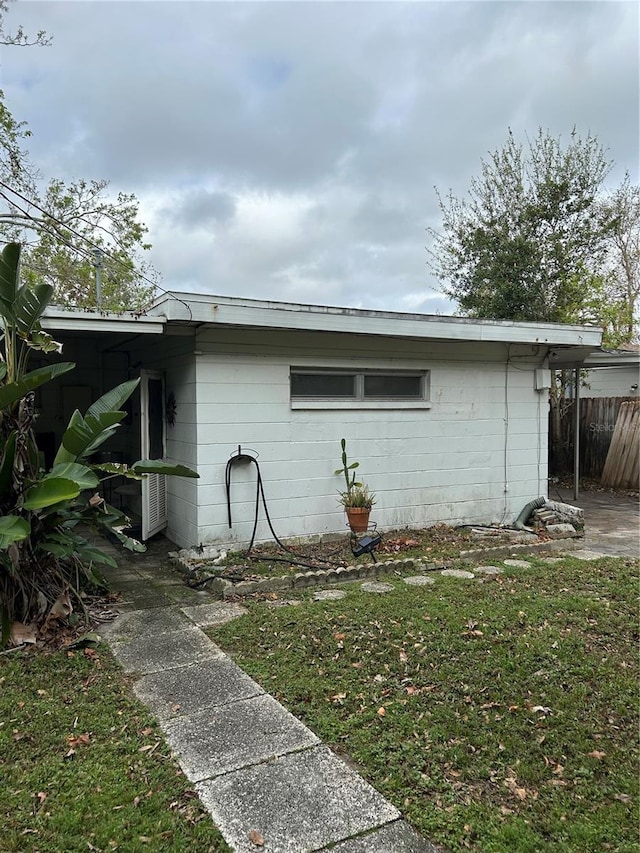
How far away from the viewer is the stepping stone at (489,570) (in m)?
5.52

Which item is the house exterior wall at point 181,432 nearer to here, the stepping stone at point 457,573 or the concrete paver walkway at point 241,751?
the concrete paver walkway at point 241,751

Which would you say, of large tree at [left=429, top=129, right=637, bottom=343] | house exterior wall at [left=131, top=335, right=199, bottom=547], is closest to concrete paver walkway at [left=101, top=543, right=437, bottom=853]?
house exterior wall at [left=131, top=335, right=199, bottom=547]

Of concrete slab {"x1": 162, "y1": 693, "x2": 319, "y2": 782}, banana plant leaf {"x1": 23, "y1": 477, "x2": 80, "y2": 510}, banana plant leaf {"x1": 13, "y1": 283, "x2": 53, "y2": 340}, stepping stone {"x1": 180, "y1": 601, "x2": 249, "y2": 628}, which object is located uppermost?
banana plant leaf {"x1": 13, "y1": 283, "x2": 53, "y2": 340}

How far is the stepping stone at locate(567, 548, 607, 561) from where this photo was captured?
620 centimetres

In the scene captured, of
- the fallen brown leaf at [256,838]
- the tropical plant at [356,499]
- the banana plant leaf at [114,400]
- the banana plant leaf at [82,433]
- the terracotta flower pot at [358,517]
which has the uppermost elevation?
the banana plant leaf at [114,400]

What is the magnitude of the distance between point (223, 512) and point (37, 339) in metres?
2.78

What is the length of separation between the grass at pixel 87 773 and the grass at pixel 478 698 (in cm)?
74

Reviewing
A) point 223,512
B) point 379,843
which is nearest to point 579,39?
point 223,512

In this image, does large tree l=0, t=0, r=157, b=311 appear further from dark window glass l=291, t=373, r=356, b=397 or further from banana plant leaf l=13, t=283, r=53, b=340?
banana plant leaf l=13, t=283, r=53, b=340

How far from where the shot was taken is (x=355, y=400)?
700cm

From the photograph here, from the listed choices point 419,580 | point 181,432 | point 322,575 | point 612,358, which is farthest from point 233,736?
point 612,358

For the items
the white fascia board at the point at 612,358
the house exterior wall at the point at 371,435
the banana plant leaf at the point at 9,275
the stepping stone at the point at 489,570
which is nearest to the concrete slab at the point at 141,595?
the house exterior wall at the point at 371,435

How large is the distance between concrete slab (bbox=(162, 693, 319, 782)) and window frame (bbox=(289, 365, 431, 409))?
13.2 feet

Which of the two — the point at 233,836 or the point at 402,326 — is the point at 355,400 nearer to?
the point at 402,326
